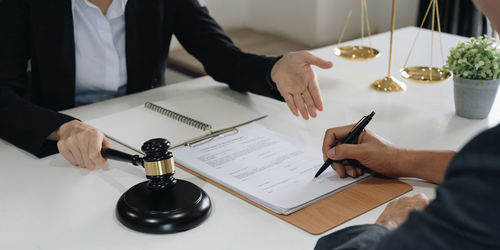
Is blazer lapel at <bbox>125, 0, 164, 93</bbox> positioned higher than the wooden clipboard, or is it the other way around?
blazer lapel at <bbox>125, 0, 164, 93</bbox>

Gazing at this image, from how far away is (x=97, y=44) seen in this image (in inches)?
71.2

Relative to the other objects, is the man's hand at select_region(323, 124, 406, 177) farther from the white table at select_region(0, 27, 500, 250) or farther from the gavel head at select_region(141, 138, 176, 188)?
the gavel head at select_region(141, 138, 176, 188)

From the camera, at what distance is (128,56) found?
1863mm

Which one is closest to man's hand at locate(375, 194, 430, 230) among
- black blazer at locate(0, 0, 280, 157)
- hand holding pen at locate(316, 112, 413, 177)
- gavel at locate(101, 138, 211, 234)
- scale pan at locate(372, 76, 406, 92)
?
hand holding pen at locate(316, 112, 413, 177)

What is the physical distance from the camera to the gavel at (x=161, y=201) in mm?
998

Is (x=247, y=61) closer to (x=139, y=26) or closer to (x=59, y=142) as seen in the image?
(x=139, y=26)

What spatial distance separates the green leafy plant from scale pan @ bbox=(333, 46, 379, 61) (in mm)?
391

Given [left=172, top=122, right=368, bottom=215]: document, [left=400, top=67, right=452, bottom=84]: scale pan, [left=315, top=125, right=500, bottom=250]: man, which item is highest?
[left=315, top=125, right=500, bottom=250]: man

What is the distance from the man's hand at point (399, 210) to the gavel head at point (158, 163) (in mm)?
395

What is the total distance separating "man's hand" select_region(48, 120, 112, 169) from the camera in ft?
3.99

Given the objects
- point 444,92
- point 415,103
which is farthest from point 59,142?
point 444,92

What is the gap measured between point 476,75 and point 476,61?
1.7 inches

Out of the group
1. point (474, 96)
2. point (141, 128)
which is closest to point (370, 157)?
point (474, 96)

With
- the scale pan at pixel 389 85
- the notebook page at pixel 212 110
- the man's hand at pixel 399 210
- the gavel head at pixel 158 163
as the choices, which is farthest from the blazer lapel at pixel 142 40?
the man's hand at pixel 399 210
